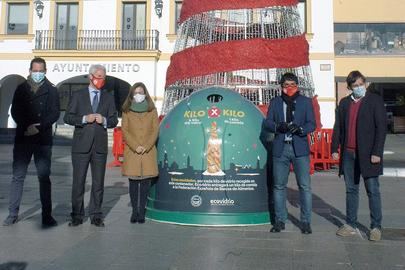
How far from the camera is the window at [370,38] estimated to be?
28108mm

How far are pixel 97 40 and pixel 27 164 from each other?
17833 mm

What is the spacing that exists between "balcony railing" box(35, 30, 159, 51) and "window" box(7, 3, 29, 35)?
4.52 feet

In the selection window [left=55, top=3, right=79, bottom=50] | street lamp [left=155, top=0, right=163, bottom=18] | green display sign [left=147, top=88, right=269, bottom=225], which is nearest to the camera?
green display sign [left=147, top=88, right=269, bottom=225]

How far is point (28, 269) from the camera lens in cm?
426

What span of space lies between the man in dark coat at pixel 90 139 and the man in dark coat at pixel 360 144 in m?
2.85

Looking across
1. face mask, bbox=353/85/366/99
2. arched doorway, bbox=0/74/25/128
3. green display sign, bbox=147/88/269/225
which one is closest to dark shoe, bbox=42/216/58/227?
green display sign, bbox=147/88/269/225

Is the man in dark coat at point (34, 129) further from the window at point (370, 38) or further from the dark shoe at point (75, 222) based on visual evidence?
the window at point (370, 38)

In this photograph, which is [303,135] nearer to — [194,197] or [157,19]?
[194,197]

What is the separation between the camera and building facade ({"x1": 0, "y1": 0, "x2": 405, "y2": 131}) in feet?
73.0

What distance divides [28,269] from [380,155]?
12.5 ft

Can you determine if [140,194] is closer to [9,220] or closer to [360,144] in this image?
[9,220]

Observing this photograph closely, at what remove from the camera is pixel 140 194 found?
20.5ft

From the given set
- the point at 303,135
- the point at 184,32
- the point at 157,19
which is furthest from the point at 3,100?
the point at 303,135

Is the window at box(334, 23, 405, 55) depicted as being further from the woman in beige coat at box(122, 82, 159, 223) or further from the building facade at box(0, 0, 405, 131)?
the woman in beige coat at box(122, 82, 159, 223)
